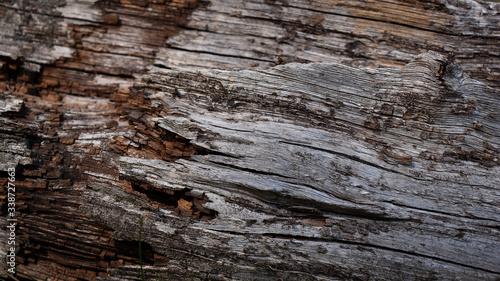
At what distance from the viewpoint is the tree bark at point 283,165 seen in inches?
93.2

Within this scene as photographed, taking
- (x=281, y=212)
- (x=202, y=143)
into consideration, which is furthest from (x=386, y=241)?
(x=202, y=143)

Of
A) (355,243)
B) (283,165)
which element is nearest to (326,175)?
(283,165)

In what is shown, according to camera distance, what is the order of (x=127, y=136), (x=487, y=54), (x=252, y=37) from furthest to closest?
(x=252, y=37)
(x=487, y=54)
(x=127, y=136)

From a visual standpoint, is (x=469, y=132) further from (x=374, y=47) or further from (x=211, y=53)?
(x=211, y=53)

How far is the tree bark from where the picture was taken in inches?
93.2

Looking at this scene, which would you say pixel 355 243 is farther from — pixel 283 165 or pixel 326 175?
pixel 283 165

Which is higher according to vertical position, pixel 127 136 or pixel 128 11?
pixel 128 11

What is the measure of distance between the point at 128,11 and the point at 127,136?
157 centimetres

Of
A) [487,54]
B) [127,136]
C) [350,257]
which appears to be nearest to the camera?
[350,257]

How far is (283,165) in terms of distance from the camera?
97.9 inches

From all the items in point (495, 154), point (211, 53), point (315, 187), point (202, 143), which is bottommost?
point (315, 187)

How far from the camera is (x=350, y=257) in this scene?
2.33 meters

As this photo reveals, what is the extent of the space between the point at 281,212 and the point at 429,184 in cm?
117

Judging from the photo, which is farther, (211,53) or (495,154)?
(211,53)
